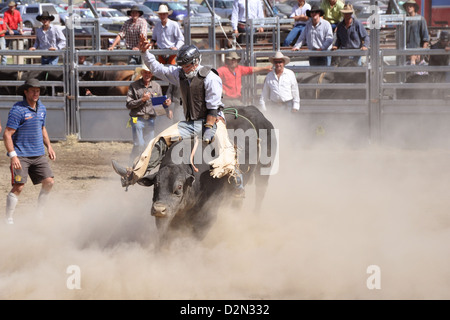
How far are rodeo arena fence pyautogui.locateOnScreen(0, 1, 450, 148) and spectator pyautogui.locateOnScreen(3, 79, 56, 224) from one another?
6316mm

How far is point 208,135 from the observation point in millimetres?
7062

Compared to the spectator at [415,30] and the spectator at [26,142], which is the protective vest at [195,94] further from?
the spectator at [415,30]

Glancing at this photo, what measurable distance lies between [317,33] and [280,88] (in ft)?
6.32

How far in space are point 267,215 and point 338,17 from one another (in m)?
7.26

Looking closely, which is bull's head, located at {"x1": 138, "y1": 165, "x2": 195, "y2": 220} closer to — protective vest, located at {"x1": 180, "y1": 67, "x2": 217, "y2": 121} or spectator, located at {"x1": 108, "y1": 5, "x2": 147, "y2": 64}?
protective vest, located at {"x1": 180, "y1": 67, "x2": 217, "y2": 121}

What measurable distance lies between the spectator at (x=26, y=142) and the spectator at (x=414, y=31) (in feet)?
27.0

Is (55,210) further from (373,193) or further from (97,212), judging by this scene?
(373,193)

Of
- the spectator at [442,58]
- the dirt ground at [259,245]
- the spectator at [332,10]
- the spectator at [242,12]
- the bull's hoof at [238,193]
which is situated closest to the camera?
the dirt ground at [259,245]

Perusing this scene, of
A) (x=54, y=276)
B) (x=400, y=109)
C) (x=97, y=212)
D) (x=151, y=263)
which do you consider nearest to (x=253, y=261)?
(x=151, y=263)

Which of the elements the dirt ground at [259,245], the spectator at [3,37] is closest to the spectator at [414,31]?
the dirt ground at [259,245]

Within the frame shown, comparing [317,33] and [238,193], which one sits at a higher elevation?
[317,33]

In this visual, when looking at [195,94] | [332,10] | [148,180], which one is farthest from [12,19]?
[148,180]

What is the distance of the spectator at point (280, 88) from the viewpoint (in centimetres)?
1264

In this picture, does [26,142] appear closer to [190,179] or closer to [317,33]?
[190,179]
